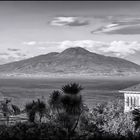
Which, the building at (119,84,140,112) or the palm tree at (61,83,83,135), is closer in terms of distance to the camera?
the palm tree at (61,83,83,135)

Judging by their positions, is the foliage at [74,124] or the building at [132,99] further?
the building at [132,99]

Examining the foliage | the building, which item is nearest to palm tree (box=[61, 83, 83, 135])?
the foliage

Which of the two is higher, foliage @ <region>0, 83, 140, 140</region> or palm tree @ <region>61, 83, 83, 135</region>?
palm tree @ <region>61, 83, 83, 135</region>

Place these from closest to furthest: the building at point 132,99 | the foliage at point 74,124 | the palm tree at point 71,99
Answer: the foliage at point 74,124, the palm tree at point 71,99, the building at point 132,99

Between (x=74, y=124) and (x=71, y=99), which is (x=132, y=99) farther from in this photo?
(x=71, y=99)

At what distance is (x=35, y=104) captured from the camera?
1767 inches

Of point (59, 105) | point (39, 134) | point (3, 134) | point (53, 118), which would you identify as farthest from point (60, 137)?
point (53, 118)

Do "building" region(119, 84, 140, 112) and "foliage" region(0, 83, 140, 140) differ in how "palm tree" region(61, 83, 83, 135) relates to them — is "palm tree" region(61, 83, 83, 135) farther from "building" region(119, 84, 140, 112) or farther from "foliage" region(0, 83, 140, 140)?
"building" region(119, 84, 140, 112)

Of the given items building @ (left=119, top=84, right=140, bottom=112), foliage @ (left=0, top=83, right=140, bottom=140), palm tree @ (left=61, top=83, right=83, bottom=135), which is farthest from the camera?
building @ (left=119, top=84, right=140, bottom=112)

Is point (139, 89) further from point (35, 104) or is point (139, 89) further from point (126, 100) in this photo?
point (35, 104)

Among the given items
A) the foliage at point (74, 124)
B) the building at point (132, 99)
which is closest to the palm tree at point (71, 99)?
the foliage at point (74, 124)

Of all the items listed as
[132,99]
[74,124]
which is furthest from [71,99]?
[132,99]

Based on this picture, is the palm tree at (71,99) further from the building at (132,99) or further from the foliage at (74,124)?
the building at (132,99)

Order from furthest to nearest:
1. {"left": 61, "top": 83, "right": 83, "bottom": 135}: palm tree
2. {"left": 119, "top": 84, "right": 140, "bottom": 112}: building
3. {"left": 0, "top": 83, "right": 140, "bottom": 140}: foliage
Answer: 1. {"left": 119, "top": 84, "right": 140, "bottom": 112}: building
2. {"left": 61, "top": 83, "right": 83, "bottom": 135}: palm tree
3. {"left": 0, "top": 83, "right": 140, "bottom": 140}: foliage
